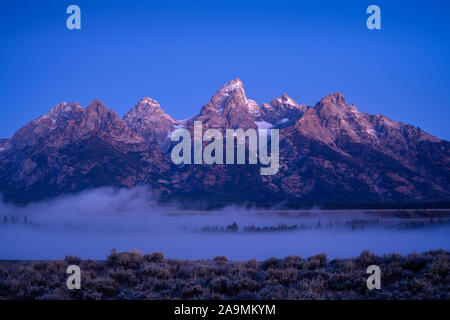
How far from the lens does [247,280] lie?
59.6 feet

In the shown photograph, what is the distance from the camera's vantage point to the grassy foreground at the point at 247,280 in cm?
1641

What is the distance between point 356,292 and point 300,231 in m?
121

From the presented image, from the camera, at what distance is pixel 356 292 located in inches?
659

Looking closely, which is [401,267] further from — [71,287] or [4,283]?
[4,283]

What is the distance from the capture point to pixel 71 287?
1759cm

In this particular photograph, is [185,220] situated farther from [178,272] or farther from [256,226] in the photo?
A: [178,272]

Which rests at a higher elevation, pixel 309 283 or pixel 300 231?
pixel 309 283

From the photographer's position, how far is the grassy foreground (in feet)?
53.8

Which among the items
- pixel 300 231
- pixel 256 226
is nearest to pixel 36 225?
pixel 256 226

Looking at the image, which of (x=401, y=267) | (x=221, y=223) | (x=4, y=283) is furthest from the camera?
(x=221, y=223)

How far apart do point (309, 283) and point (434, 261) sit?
5.86 metres

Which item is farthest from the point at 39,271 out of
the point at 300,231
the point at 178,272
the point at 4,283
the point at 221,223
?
the point at 221,223

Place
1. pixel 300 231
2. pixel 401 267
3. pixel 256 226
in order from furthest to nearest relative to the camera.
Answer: pixel 256 226, pixel 300 231, pixel 401 267

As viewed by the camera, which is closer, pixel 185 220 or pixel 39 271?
pixel 39 271
